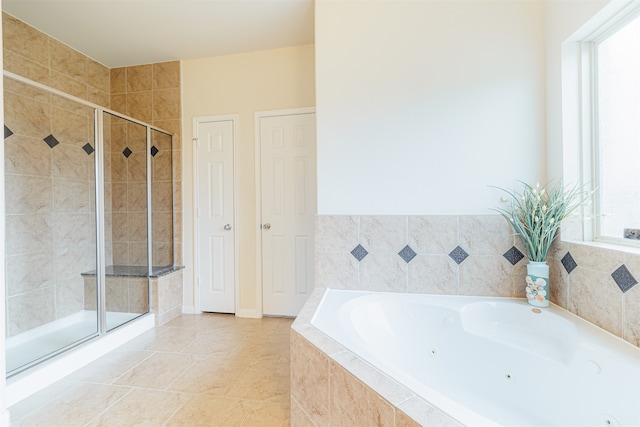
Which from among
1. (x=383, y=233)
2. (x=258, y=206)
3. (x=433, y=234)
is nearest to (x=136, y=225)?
(x=258, y=206)

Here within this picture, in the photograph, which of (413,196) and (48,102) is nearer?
(413,196)

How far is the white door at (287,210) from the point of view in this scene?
2664mm

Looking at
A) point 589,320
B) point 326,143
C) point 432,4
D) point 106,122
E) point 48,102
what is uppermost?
point 432,4

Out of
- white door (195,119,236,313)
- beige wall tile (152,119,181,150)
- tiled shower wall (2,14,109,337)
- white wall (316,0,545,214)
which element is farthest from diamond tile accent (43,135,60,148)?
white wall (316,0,545,214)

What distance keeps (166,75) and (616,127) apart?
3.57 meters

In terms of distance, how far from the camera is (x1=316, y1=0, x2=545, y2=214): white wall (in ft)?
5.66

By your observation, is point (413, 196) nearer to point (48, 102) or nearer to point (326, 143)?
point (326, 143)

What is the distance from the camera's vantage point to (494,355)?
139 centimetres

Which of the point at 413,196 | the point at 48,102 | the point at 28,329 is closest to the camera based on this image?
the point at 413,196

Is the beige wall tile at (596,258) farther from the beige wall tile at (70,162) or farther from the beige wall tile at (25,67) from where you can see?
the beige wall tile at (25,67)

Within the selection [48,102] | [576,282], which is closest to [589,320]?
[576,282]

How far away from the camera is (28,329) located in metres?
2.18

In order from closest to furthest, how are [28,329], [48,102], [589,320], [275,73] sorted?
1. [589,320]
2. [28,329]
3. [48,102]
4. [275,73]

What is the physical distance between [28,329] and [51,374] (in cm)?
82
